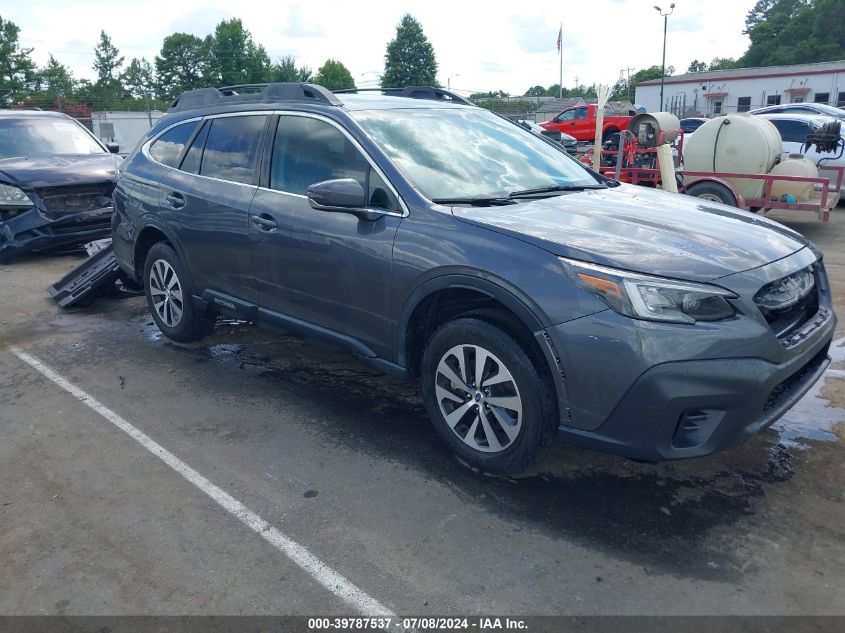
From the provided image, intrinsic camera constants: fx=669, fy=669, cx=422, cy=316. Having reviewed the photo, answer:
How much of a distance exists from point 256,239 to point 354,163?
3.03 ft

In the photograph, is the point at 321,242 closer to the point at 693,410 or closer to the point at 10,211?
the point at 693,410

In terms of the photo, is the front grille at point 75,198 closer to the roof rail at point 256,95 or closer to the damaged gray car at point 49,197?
the damaged gray car at point 49,197

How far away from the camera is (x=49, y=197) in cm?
835

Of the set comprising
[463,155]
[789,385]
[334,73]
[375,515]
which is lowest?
[375,515]

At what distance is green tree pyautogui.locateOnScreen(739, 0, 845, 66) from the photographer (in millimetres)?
75875

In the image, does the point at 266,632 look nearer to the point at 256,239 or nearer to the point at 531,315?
the point at 531,315

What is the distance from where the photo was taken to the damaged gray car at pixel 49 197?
8312 millimetres

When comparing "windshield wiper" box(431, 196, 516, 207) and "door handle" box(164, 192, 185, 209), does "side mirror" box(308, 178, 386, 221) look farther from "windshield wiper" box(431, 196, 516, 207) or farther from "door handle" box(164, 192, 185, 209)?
"door handle" box(164, 192, 185, 209)

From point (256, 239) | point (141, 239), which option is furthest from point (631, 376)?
point (141, 239)

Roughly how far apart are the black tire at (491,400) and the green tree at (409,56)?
90170 mm

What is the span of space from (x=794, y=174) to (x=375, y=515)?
933 cm

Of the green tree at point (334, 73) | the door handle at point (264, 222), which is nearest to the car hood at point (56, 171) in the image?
the door handle at point (264, 222)

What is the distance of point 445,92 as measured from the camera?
510 cm

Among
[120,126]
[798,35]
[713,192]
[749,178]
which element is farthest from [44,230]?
[798,35]
